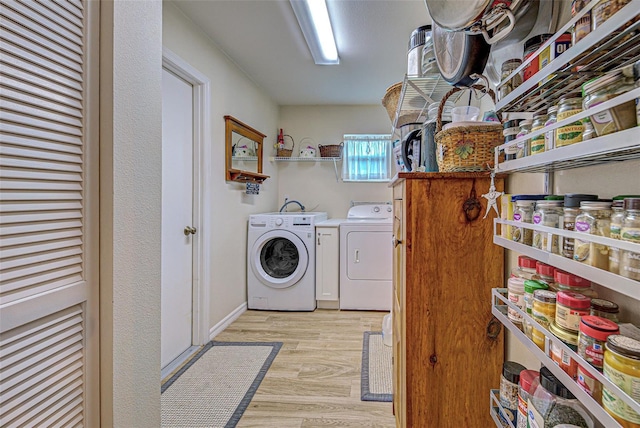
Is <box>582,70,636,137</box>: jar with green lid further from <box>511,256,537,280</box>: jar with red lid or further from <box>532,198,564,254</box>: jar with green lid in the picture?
<box>511,256,537,280</box>: jar with red lid

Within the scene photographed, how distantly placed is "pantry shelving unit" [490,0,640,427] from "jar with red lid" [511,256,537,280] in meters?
0.09

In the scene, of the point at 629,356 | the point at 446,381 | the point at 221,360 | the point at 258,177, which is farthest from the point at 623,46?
the point at 258,177

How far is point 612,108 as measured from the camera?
0.43m

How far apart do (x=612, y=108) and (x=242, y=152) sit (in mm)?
2958

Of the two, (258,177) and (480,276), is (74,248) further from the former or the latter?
(258,177)

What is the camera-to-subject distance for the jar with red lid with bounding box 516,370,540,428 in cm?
66

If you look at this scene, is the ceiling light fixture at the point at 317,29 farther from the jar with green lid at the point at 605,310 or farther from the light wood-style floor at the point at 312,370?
the light wood-style floor at the point at 312,370

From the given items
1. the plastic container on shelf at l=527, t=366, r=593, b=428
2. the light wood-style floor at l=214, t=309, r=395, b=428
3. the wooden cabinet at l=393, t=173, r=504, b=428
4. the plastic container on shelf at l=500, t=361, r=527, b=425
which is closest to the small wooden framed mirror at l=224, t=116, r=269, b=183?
the light wood-style floor at l=214, t=309, r=395, b=428

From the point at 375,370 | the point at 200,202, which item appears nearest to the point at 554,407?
the point at 375,370

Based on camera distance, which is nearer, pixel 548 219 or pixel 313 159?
pixel 548 219

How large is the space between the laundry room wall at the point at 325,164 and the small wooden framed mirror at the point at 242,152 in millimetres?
780

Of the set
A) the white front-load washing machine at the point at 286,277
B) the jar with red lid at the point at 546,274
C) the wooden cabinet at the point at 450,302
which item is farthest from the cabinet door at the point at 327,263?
the jar with red lid at the point at 546,274

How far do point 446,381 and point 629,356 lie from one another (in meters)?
0.66

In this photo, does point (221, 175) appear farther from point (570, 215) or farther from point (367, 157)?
point (570, 215)
